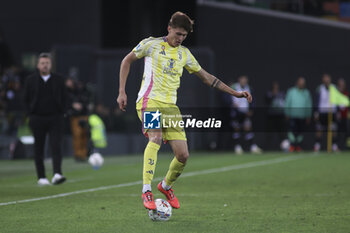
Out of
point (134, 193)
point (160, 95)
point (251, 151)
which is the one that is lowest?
point (251, 151)

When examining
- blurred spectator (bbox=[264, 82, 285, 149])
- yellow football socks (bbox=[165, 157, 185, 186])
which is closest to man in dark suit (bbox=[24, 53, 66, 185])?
yellow football socks (bbox=[165, 157, 185, 186])

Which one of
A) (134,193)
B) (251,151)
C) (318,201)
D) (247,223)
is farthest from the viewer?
(251,151)

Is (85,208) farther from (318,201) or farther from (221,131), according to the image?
(221,131)

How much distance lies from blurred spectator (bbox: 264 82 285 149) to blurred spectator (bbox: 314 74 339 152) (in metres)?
1.12

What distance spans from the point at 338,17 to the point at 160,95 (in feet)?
63.4

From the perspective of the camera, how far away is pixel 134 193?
35.9ft

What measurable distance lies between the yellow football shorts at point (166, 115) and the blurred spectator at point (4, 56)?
19.1m

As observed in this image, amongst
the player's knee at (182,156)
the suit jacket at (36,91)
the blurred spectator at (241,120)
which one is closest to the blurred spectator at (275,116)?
the blurred spectator at (241,120)

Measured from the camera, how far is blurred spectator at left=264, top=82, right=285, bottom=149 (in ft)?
80.0

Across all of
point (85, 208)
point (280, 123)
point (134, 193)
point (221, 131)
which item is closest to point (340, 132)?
point (280, 123)

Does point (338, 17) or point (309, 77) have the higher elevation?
point (338, 17)

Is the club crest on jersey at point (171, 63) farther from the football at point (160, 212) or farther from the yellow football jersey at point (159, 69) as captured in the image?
the football at point (160, 212)

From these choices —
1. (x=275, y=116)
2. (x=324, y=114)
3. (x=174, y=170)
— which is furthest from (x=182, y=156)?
(x=275, y=116)

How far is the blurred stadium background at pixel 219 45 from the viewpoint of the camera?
24.7 m
